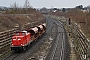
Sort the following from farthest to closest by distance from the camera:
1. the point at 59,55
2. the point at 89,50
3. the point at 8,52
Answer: the point at 8,52, the point at 59,55, the point at 89,50

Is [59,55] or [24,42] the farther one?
[24,42]

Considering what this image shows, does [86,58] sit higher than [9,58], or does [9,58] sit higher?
[86,58]

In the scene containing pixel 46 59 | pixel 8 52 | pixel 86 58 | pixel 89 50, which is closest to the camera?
pixel 89 50

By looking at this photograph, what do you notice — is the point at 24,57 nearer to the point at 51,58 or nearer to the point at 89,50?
the point at 51,58

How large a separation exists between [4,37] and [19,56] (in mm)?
5462

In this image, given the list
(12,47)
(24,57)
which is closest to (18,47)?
(12,47)

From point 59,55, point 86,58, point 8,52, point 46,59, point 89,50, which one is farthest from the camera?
point 8,52

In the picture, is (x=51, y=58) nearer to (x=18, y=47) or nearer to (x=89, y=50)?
(x=18, y=47)

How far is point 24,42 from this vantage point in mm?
27547

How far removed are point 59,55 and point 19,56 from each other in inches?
183

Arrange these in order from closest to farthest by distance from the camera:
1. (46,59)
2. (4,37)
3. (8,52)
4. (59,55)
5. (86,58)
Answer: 1. (86,58)
2. (46,59)
3. (59,55)
4. (8,52)
5. (4,37)

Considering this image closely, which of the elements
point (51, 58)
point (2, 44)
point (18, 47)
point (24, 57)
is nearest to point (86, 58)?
point (51, 58)

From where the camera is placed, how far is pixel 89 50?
643 inches

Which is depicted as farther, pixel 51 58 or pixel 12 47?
pixel 12 47
